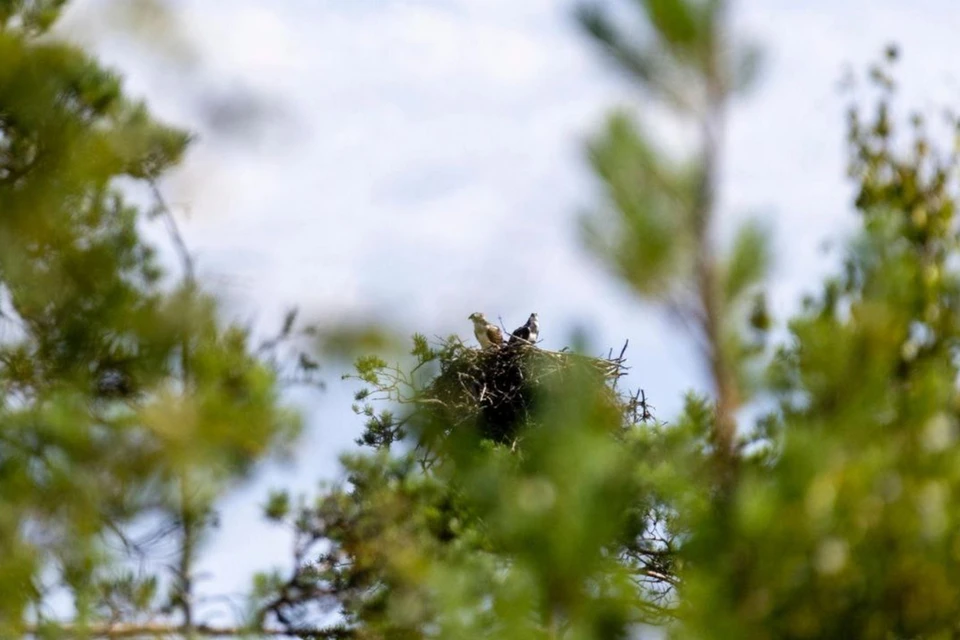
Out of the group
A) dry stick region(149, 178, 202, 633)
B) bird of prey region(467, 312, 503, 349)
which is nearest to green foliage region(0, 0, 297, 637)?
dry stick region(149, 178, 202, 633)

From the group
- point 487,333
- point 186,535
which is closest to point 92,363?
point 186,535

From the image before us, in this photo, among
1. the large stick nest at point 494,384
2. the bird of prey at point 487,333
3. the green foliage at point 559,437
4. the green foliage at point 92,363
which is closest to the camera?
the green foliage at point 559,437

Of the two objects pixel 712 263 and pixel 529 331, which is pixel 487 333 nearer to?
pixel 529 331

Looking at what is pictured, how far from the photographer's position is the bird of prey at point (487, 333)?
9.94 m

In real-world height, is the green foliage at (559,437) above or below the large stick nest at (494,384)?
below

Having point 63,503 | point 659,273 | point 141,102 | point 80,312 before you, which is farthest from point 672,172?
point 141,102

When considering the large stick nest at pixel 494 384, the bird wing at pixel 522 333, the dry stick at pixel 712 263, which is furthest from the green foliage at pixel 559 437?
the bird wing at pixel 522 333

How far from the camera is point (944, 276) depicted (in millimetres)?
5184

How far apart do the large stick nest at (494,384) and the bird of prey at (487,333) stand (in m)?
0.17

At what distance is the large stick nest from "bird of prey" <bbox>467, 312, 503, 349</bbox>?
Answer: 168mm

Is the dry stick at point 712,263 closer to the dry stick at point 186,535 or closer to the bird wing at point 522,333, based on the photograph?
the dry stick at point 186,535

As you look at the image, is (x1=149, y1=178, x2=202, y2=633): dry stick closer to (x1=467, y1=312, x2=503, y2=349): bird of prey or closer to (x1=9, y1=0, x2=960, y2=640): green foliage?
(x1=9, y1=0, x2=960, y2=640): green foliage

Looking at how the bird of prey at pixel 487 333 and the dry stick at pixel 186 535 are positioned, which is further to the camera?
the bird of prey at pixel 487 333

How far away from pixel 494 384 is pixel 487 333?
27.9 inches
